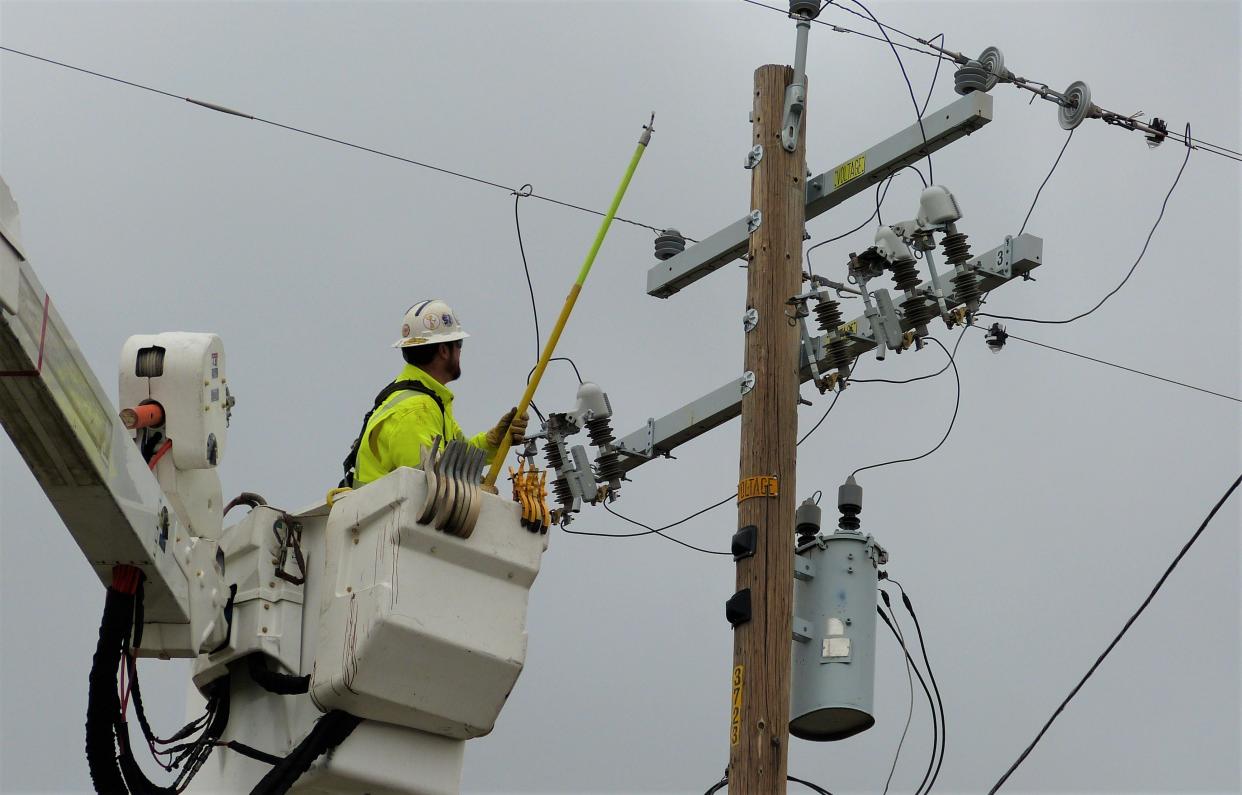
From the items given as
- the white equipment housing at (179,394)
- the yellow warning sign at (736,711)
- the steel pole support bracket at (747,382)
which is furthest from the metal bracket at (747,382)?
the white equipment housing at (179,394)

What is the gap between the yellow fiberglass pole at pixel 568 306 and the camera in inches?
453

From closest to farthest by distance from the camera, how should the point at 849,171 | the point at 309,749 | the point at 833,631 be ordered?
the point at 309,749
the point at 833,631
the point at 849,171

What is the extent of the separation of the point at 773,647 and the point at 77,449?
3.58m

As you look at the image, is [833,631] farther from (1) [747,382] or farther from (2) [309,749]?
(2) [309,749]

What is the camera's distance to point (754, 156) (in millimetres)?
12719

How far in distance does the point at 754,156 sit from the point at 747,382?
1.32 meters

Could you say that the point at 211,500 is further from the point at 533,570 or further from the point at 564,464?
the point at 564,464

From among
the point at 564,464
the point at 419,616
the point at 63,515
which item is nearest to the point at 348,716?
the point at 419,616

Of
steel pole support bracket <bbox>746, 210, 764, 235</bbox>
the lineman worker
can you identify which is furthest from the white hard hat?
steel pole support bracket <bbox>746, 210, 764, 235</bbox>

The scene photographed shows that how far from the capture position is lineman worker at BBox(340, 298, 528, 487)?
1115 centimetres

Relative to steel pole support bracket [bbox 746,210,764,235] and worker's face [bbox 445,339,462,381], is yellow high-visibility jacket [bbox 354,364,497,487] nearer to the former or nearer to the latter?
worker's face [bbox 445,339,462,381]

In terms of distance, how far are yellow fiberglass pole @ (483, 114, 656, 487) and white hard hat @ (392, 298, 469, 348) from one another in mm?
424

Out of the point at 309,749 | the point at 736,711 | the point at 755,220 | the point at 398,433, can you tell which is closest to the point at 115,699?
the point at 309,749

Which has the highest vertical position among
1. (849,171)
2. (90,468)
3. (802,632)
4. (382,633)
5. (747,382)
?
(849,171)
